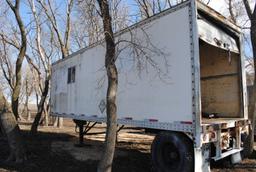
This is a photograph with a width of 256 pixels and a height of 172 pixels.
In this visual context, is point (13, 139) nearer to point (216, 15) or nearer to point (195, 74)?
point (195, 74)

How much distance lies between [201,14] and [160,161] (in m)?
3.23

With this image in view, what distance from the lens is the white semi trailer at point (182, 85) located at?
541 cm

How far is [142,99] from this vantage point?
6.55 meters

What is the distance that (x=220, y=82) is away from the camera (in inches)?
302

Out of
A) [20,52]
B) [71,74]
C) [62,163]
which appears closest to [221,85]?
[62,163]

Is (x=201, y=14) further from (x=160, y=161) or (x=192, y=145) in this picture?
(x=160, y=161)

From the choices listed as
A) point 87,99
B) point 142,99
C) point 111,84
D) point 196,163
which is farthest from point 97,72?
point 196,163

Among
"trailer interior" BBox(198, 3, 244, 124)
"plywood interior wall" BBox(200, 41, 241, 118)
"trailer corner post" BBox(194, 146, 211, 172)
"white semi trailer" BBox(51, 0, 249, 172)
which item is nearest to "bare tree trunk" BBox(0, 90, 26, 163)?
"white semi trailer" BBox(51, 0, 249, 172)

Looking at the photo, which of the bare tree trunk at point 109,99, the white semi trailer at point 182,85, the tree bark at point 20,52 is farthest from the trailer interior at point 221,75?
the tree bark at point 20,52

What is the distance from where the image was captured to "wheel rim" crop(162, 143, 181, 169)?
229 inches

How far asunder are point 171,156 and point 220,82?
9.27ft

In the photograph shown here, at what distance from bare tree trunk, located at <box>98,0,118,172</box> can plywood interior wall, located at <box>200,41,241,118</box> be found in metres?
2.62

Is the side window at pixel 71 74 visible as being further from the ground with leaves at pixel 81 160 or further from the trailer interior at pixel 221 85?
the trailer interior at pixel 221 85

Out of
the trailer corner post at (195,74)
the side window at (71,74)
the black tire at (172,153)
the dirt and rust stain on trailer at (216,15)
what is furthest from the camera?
the side window at (71,74)
